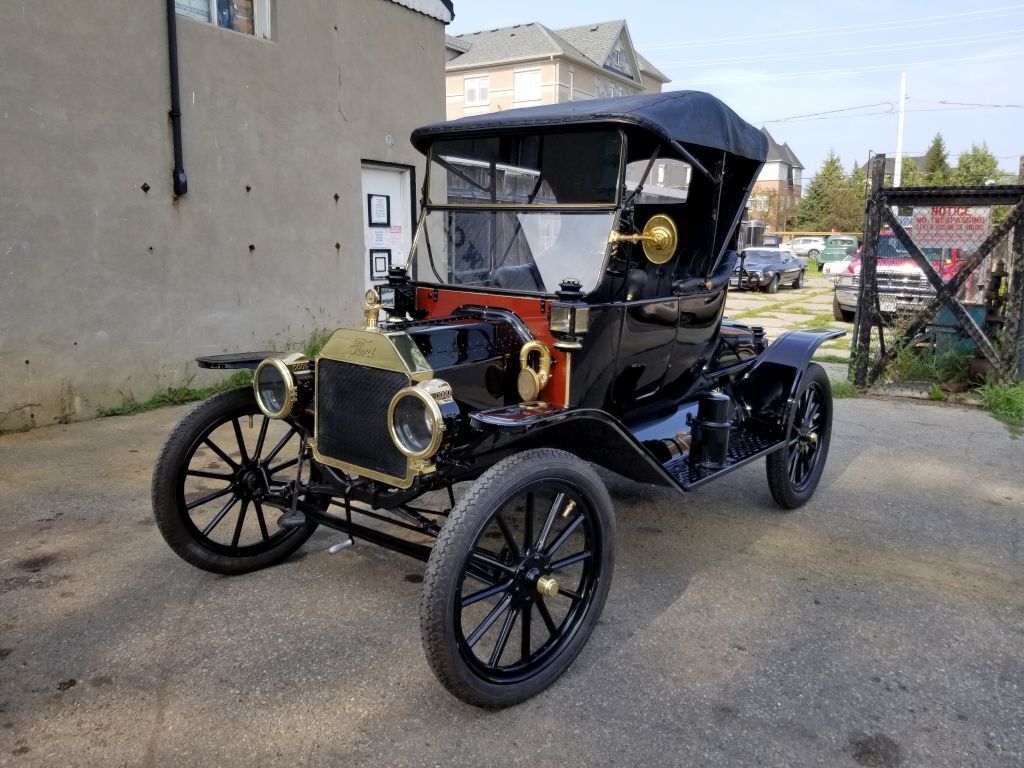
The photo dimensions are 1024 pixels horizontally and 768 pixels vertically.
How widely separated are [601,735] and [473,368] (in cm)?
143

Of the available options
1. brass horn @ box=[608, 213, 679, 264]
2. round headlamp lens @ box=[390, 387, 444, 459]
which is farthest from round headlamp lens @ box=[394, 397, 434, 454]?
brass horn @ box=[608, 213, 679, 264]

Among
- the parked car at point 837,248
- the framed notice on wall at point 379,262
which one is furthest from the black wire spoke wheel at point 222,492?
the parked car at point 837,248

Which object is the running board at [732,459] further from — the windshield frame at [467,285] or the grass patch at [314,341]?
the grass patch at [314,341]

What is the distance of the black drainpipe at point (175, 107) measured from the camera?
21.3ft

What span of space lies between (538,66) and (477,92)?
381 centimetres

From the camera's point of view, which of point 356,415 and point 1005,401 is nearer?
point 356,415

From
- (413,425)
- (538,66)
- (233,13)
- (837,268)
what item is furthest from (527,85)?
(413,425)

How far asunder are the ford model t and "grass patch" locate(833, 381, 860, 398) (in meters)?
3.36

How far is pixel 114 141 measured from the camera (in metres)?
6.26

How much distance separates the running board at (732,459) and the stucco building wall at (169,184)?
4.88m

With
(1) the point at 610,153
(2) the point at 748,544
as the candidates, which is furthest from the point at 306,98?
(2) the point at 748,544

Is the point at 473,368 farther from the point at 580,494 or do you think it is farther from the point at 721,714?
the point at 721,714

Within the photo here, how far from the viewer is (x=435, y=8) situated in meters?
9.08

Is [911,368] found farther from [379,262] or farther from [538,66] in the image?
[538,66]
